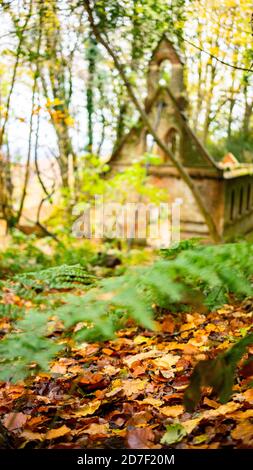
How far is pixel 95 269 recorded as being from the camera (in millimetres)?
7676

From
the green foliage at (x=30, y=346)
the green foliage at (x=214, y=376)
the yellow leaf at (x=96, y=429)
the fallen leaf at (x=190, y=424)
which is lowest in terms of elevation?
the yellow leaf at (x=96, y=429)

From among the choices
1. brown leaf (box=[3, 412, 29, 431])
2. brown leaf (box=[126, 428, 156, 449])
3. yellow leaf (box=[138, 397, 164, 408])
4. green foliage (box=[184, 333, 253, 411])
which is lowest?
brown leaf (box=[3, 412, 29, 431])

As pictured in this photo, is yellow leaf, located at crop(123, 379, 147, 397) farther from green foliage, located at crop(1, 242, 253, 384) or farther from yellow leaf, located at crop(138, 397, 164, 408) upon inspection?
green foliage, located at crop(1, 242, 253, 384)

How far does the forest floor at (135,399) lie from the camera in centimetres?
196

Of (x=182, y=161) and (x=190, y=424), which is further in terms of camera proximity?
(x=182, y=161)

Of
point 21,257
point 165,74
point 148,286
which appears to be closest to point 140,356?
point 148,286

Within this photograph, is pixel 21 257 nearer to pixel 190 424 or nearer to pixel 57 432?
pixel 57 432

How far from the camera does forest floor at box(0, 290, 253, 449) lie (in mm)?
1955

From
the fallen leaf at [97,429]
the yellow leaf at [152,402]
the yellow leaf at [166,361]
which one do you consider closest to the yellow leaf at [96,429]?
the fallen leaf at [97,429]

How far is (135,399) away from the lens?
235 centimetres

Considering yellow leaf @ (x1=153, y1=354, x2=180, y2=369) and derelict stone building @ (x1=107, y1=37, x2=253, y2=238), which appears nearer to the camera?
yellow leaf @ (x1=153, y1=354, x2=180, y2=369)

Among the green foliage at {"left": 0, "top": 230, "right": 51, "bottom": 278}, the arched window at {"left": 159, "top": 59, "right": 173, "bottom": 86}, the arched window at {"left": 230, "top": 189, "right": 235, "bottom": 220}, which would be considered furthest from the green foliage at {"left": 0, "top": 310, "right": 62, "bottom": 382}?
the arched window at {"left": 230, "top": 189, "right": 235, "bottom": 220}

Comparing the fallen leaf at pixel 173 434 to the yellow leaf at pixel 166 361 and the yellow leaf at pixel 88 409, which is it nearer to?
the yellow leaf at pixel 88 409

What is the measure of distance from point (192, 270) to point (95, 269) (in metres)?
6.09
